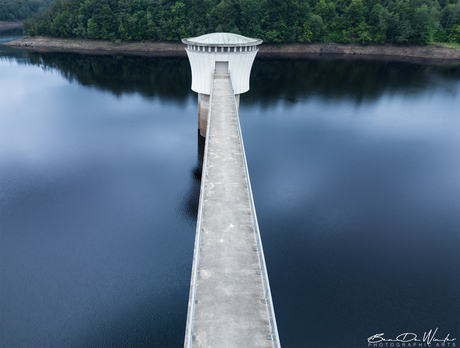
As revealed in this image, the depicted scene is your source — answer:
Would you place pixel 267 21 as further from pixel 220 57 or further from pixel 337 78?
pixel 220 57

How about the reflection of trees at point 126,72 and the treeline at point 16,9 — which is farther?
the treeline at point 16,9

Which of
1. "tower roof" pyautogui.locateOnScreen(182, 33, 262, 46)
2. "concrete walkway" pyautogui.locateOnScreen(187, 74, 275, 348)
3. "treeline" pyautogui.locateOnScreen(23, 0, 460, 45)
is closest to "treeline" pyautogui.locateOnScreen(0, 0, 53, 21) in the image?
"treeline" pyautogui.locateOnScreen(23, 0, 460, 45)

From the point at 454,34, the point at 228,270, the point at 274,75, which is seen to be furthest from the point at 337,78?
the point at 228,270

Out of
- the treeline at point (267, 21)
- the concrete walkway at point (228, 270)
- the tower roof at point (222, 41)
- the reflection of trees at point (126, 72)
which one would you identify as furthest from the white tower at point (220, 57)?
the treeline at point (267, 21)

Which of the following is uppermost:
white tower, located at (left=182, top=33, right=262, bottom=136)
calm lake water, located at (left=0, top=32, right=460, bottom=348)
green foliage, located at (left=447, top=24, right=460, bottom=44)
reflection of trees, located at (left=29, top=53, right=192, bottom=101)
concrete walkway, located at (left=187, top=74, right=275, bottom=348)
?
green foliage, located at (left=447, top=24, right=460, bottom=44)

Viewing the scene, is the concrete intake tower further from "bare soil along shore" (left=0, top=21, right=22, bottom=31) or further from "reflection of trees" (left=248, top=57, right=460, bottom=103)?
"bare soil along shore" (left=0, top=21, right=22, bottom=31)

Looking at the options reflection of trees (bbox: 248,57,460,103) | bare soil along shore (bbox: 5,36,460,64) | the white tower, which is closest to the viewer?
the white tower

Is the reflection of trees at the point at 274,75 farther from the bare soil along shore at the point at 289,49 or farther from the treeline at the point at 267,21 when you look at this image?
the treeline at the point at 267,21
